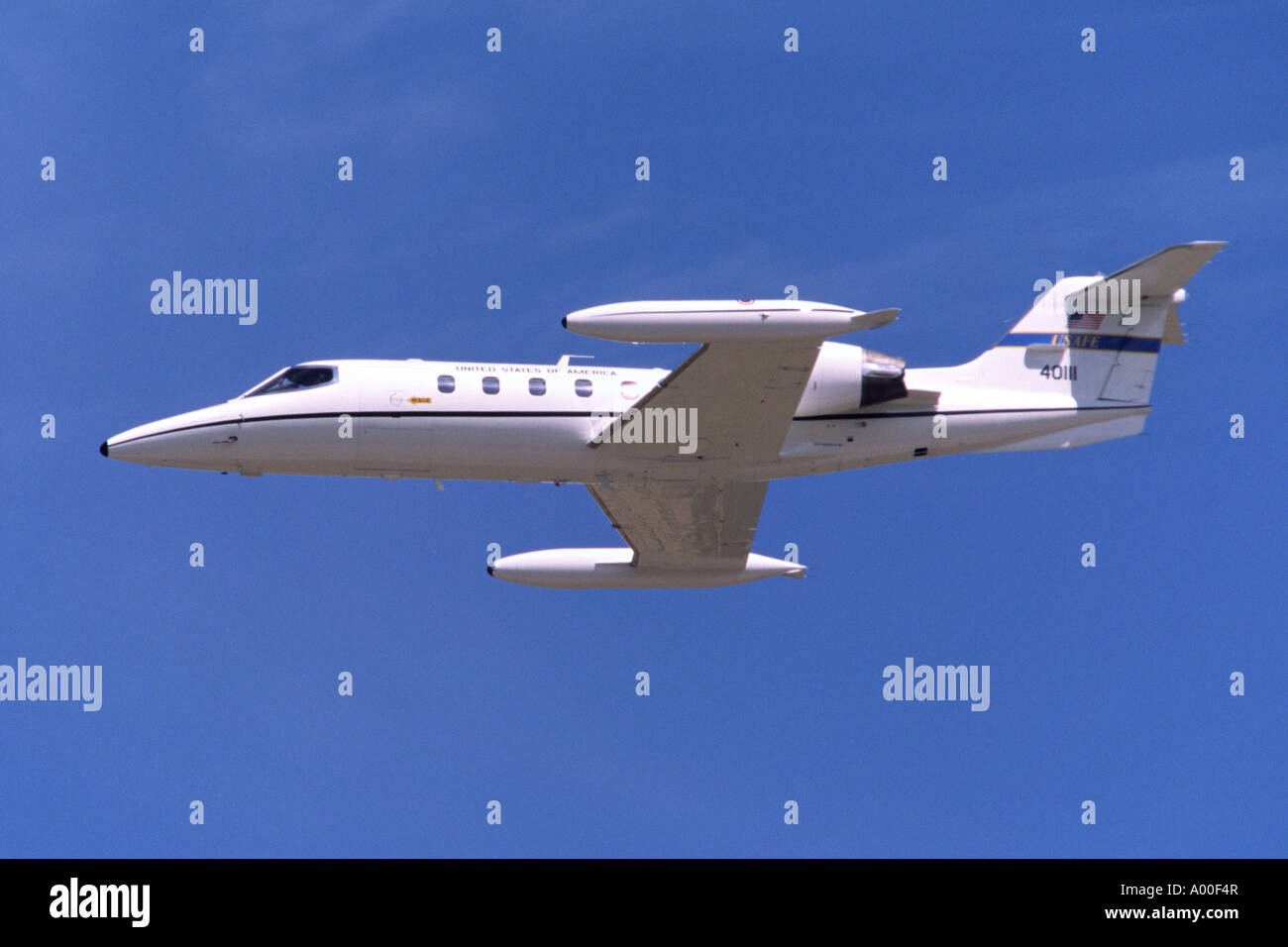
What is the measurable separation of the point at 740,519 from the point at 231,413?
1009cm

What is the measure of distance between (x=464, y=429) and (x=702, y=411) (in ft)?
13.8

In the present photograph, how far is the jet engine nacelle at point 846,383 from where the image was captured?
2786cm

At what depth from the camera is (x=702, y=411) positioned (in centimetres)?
2688

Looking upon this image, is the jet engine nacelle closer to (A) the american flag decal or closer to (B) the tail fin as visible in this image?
(B) the tail fin

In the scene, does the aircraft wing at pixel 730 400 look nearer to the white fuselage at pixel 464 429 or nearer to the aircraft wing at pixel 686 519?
the white fuselage at pixel 464 429

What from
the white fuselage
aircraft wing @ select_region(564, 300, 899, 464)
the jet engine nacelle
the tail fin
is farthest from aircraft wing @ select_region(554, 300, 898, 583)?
the tail fin

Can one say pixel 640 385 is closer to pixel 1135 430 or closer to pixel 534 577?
pixel 534 577

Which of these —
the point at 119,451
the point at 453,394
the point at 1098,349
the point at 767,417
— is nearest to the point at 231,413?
the point at 119,451

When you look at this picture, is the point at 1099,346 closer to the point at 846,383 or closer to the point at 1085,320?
the point at 1085,320

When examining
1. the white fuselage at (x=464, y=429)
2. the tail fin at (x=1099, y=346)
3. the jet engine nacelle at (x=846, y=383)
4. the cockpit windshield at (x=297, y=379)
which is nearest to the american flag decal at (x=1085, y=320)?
the tail fin at (x=1099, y=346)

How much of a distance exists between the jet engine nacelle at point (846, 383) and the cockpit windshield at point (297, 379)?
847cm

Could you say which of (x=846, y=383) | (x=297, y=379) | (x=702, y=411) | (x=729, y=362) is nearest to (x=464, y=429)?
(x=297, y=379)

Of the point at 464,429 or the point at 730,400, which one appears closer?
the point at 730,400

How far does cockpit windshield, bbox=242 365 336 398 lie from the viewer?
27.9 metres
